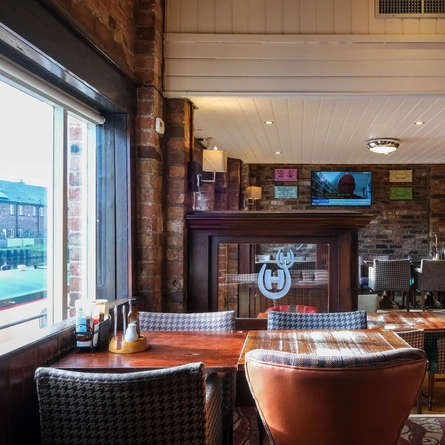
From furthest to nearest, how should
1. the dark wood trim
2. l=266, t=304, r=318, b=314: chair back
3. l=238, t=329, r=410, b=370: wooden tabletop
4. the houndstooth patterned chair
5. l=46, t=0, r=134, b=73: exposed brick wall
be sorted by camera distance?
l=266, t=304, r=318, b=314: chair back
l=46, t=0, r=134, b=73: exposed brick wall
l=238, t=329, r=410, b=370: wooden tabletop
the dark wood trim
the houndstooth patterned chair

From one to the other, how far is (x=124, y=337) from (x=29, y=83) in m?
1.15

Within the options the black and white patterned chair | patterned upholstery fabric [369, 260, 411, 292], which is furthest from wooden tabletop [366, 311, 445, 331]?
patterned upholstery fabric [369, 260, 411, 292]

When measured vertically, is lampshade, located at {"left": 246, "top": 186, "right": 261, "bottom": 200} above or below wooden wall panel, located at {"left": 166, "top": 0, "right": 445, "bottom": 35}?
below

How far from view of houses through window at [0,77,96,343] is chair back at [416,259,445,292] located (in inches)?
187

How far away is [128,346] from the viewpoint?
73.6 inches

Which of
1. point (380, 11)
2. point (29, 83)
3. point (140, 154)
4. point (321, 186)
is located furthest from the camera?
point (321, 186)

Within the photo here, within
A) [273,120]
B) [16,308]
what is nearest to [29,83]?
[16,308]

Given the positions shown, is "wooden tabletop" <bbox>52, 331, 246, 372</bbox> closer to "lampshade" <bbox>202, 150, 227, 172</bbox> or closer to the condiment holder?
the condiment holder

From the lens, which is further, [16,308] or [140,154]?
[140,154]

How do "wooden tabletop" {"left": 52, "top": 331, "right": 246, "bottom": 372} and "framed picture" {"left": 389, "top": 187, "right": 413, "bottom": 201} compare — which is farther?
"framed picture" {"left": 389, "top": 187, "right": 413, "bottom": 201}

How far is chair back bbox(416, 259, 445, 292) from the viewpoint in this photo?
19.3ft

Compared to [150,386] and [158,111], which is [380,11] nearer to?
[158,111]

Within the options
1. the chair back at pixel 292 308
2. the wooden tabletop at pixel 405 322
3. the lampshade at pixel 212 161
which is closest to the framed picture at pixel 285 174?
the lampshade at pixel 212 161

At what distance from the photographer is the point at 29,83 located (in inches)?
74.6
